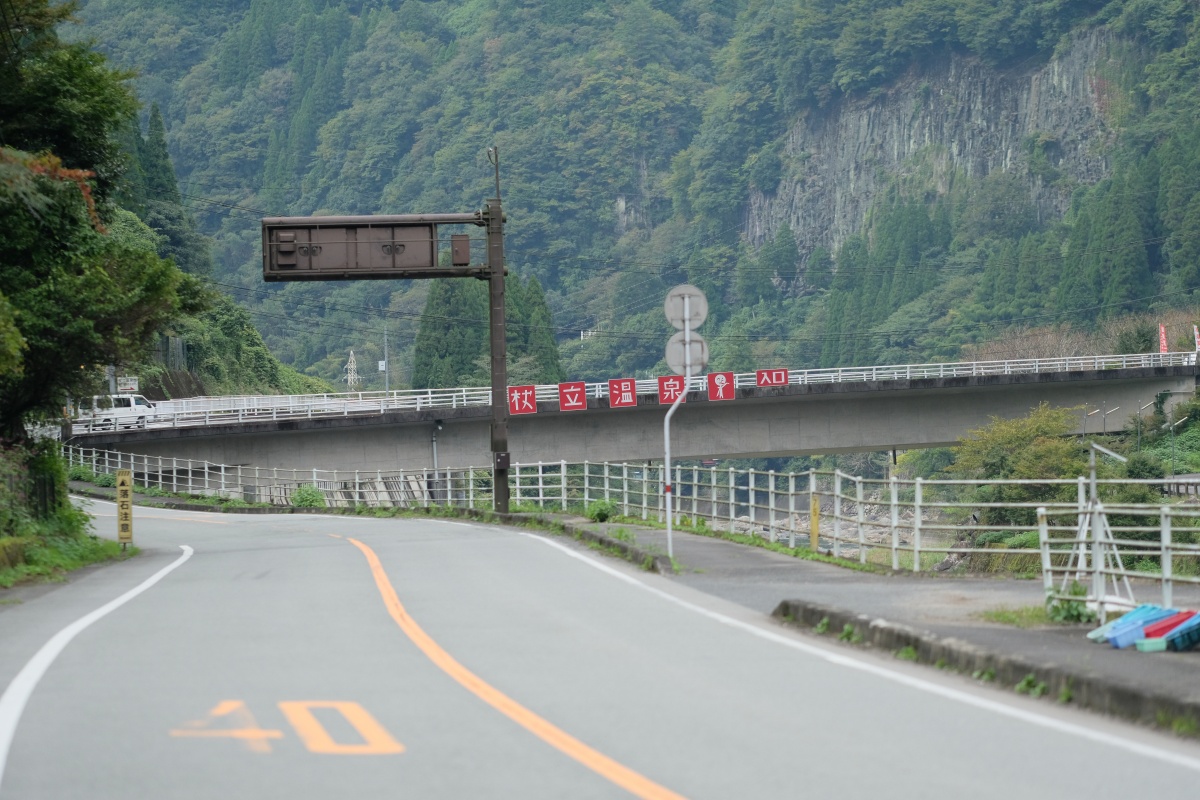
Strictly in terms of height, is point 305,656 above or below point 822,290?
below

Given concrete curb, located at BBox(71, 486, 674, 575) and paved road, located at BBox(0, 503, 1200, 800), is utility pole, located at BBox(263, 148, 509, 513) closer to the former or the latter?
concrete curb, located at BBox(71, 486, 674, 575)

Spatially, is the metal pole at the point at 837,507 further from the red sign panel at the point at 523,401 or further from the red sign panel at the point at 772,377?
the red sign panel at the point at 772,377

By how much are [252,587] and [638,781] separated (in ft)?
35.5

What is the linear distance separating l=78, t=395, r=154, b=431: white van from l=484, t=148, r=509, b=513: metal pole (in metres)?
28.9

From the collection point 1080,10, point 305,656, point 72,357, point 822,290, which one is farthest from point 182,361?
point 1080,10

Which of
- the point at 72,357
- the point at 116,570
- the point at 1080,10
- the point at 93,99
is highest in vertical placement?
the point at 1080,10

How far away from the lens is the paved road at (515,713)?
6.67m

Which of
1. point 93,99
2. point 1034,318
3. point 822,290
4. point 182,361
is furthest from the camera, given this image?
point 822,290

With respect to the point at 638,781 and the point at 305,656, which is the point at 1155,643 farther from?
the point at 305,656

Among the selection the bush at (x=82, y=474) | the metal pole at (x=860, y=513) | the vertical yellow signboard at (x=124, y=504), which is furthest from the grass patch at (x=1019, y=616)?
the bush at (x=82, y=474)

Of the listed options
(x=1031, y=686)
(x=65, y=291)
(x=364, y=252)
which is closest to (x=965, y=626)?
(x=1031, y=686)

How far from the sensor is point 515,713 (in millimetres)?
8273

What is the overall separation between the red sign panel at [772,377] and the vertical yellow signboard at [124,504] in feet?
140

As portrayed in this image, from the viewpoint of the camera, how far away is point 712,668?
995 cm
